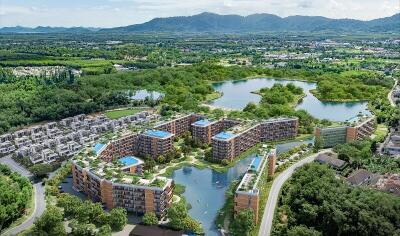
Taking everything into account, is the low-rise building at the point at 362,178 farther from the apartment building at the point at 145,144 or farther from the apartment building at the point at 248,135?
the apartment building at the point at 145,144

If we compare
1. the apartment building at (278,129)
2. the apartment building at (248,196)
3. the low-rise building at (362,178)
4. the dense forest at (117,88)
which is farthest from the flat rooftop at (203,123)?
the low-rise building at (362,178)

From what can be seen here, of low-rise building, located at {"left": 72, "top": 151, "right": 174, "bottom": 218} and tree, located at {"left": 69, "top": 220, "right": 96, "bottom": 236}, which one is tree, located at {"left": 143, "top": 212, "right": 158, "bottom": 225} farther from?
tree, located at {"left": 69, "top": 220, "right": 96, "bottom": 236}

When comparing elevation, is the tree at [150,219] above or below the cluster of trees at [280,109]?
below

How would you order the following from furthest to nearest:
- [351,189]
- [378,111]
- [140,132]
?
[378,111] < [140,132] < [351,189]

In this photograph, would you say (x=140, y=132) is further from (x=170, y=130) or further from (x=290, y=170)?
(x=290, y=170)

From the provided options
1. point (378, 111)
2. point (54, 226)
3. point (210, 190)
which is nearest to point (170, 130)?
point (210, 190)

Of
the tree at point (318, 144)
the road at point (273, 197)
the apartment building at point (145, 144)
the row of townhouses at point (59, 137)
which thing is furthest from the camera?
the tree at point (318, 144)

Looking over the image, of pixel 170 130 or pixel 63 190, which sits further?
pixel 170 130
